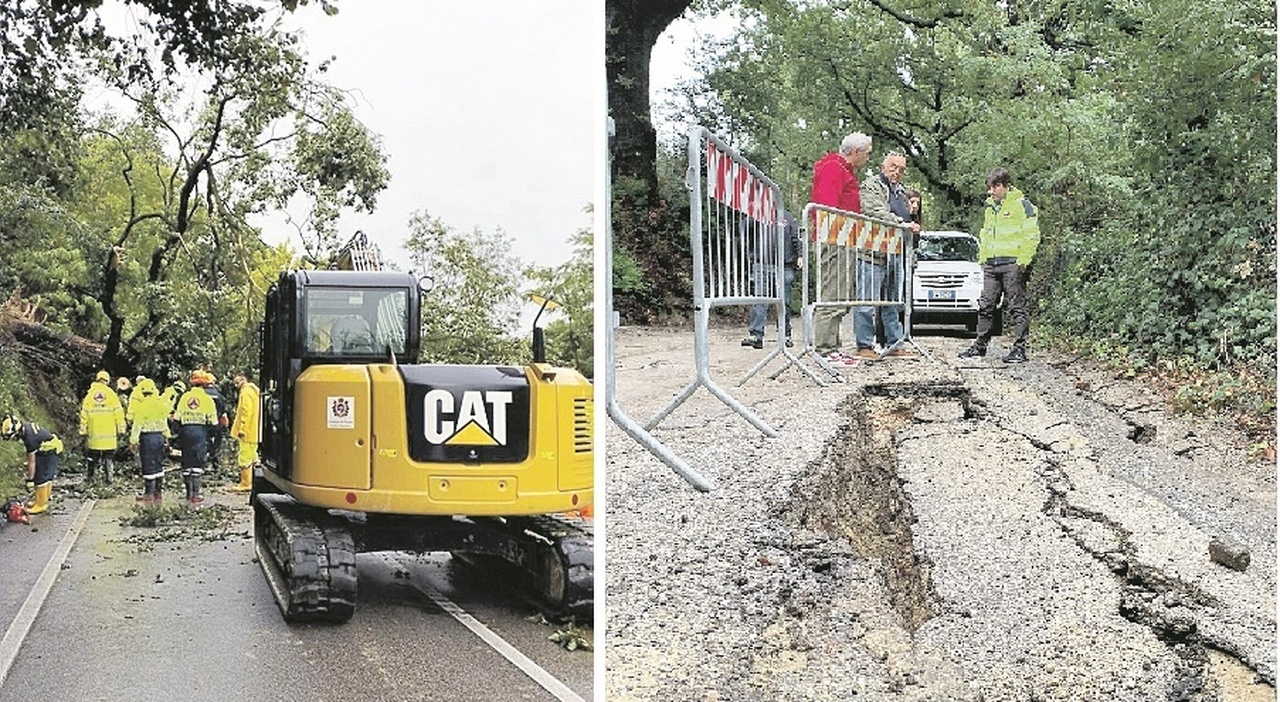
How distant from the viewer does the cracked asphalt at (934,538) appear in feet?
9.02

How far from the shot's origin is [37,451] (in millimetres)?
2764

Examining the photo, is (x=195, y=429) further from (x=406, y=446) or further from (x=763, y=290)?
(x=763, y=290)

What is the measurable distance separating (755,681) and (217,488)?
0.97 metres

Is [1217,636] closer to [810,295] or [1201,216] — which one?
[1201,216]

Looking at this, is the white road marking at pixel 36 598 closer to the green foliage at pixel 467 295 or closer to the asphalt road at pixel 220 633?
the asphalt road at pixel 220 633

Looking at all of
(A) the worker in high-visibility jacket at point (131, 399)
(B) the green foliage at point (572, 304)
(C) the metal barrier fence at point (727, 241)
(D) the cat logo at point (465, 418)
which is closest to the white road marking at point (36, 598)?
(A) the worker in high-visibility jacket at point (131, 399)

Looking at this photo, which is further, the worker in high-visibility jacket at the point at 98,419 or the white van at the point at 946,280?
the white van at the point at 946,280

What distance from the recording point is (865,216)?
292cm

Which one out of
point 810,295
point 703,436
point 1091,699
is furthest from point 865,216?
point 1091,699

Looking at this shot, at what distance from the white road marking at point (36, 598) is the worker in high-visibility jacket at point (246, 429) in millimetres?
254

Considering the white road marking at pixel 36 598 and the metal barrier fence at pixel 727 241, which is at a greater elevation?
the metal barrier fence at pixel 727 241

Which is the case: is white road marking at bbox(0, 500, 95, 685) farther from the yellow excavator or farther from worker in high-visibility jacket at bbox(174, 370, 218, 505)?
the yellow excavator

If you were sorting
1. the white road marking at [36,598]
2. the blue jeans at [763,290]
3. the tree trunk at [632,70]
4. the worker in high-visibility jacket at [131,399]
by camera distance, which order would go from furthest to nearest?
the blue jeans at [763,290] < the tree trunk at [632,70] < the worker in high-visibility jacket at [131,399] < the white road marking at [36,598]

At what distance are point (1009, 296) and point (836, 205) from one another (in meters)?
0.34
